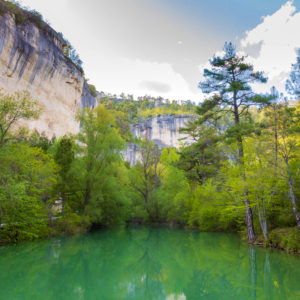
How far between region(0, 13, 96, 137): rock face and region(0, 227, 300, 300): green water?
21435 mm

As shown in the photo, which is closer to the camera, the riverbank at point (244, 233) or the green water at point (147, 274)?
the green water at point (147, 274)

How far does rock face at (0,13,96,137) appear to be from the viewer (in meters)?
26.7

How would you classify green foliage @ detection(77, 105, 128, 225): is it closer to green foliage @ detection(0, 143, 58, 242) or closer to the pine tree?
green foliage @ detection(0, 143, 58, 242)

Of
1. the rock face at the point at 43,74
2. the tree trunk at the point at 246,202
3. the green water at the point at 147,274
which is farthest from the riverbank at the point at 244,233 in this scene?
the rock face at the point at 43,74

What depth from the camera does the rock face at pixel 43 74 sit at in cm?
2673

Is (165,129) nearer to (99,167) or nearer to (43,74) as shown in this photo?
(43,74)

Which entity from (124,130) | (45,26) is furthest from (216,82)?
(124,130)

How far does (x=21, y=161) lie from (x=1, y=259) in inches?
231

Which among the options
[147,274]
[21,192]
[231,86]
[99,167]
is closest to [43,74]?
[99,167]

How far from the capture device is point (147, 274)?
27.0 ft

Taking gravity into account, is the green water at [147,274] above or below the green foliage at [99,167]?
below

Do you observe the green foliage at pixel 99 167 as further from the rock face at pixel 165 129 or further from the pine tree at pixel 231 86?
the rock face at pixel 165 129

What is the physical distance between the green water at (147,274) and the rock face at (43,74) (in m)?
21.4

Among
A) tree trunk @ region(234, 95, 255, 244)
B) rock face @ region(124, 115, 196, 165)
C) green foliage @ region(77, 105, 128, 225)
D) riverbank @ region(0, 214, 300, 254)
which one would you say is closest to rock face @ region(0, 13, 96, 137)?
green foliage @ region(77, 105, 128, 225)
